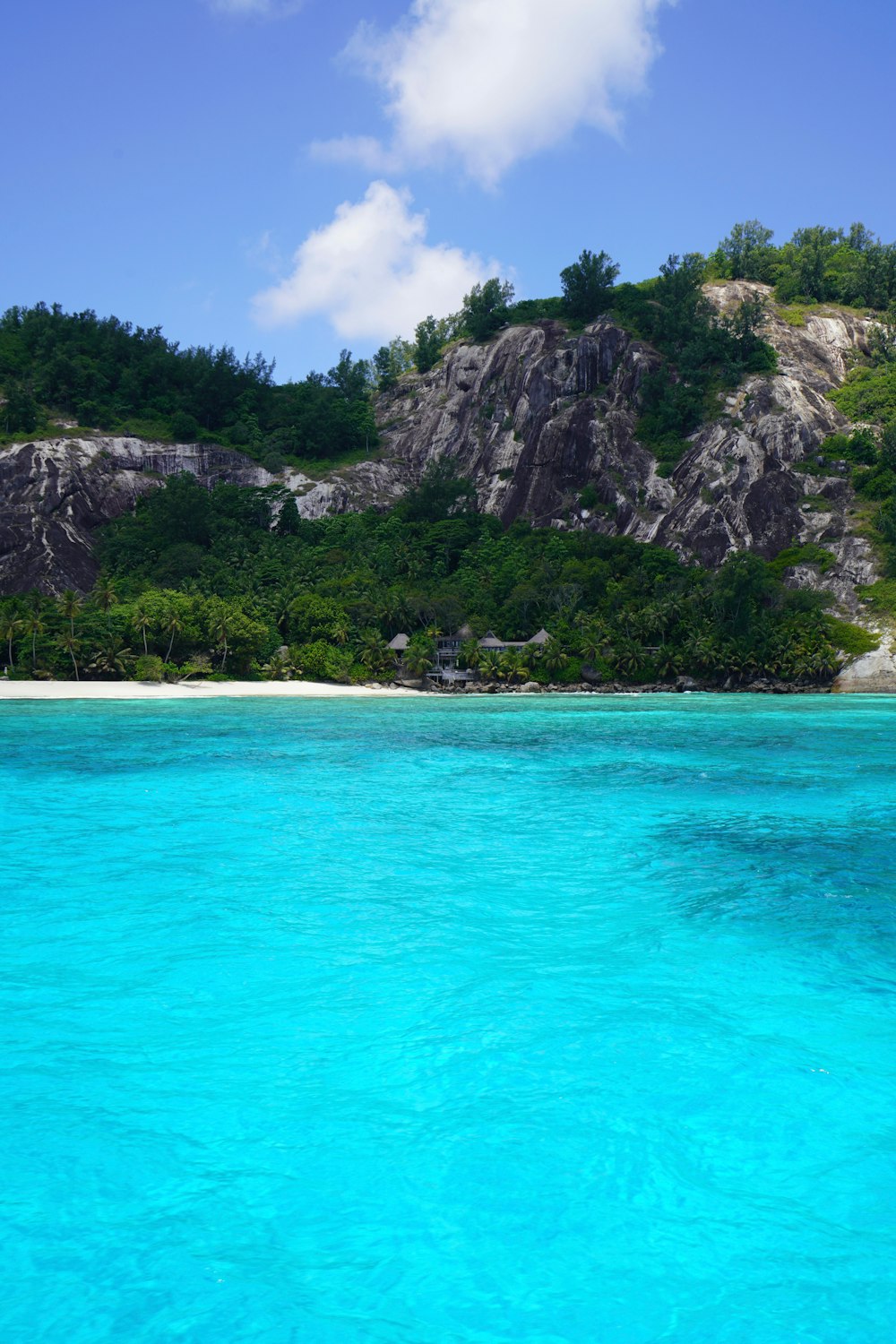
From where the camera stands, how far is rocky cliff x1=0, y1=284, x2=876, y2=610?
94.5 meters

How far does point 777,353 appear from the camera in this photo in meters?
112

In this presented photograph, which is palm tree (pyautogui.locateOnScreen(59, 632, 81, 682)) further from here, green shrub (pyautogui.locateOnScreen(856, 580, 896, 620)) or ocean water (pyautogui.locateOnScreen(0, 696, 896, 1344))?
green shrub (pyautogui.locateOnScreen(856, 580, 896, 620))

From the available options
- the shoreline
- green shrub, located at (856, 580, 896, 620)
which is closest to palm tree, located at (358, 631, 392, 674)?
the shoreline

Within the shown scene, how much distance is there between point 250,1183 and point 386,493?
116m

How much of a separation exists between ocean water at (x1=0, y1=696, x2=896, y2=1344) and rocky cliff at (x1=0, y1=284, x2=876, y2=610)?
75892mm

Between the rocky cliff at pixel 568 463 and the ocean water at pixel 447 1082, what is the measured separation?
2988 inches

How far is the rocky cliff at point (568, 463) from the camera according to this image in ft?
310

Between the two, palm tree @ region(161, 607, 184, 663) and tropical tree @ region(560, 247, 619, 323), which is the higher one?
tropical tree @ region(560, 247, 619, 323)

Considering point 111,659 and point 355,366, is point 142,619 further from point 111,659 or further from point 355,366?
point 355,366

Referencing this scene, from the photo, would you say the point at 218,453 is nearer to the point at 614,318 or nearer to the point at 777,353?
the point at 614,318

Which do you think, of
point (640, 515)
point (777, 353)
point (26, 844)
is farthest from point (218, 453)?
point (26, 844)

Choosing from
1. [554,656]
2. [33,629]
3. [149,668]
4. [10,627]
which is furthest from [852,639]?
[10,627]

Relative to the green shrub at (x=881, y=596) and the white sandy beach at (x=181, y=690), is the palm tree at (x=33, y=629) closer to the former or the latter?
the white sandy beach at (x=181, y=690)

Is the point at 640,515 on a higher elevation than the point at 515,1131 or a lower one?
higher
